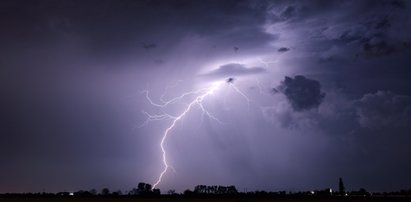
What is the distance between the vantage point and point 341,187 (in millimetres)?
124062
